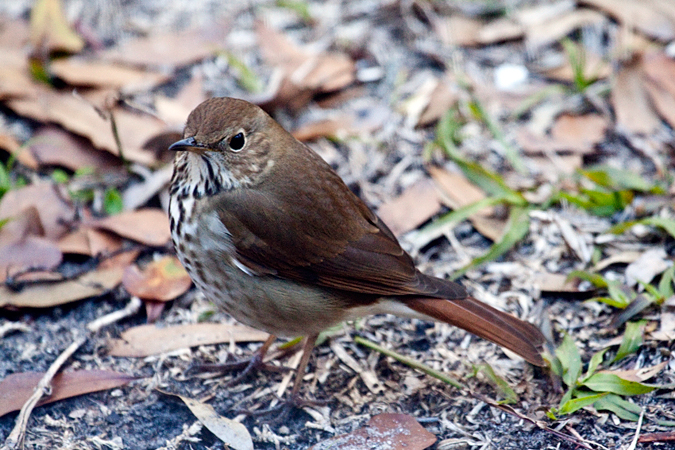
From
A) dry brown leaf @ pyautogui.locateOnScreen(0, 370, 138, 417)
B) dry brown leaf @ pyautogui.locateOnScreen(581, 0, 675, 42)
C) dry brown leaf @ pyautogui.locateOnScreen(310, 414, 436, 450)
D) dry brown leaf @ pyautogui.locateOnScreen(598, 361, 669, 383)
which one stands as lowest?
A: dry brown leaf @ pyautogui.locateOnScreen(310, 414, 436, 450)

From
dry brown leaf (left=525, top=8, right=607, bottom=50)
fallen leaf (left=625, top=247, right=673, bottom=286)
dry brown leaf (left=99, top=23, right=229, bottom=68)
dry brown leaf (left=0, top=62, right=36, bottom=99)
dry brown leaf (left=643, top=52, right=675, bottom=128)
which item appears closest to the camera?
fallen leaf (left=625, top=247, right=673, bottom=286)

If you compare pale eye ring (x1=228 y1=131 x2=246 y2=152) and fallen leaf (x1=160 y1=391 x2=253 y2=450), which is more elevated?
pale eye ring (x1=228 y1=131 x2=246 y2=152)

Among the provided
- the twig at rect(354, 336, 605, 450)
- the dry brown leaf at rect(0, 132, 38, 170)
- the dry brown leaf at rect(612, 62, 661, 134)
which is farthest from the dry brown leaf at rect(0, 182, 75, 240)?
the dry brown leaf at rect(612, 62, 661, 134)

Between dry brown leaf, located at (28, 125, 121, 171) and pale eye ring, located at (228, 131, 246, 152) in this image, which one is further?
dry brown leaf, located at (28, 125, 121, 171)

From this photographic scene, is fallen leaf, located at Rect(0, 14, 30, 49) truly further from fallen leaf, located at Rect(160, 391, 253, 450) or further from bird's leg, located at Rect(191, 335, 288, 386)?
fallen leaf, located at Rect(160, 391, 253, 450)

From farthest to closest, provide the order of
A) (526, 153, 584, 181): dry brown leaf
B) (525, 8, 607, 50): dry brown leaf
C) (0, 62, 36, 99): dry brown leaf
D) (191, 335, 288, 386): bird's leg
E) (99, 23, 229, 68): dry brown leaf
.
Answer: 1. (525, 8, 607, 50): dry brown leaf
2. (99, 23, 229, 68): dry brown leaf
3. (0, 62, 36, 99): dry brown leaf
4. (526, 153, 584, 181): dry brown leaf
5. (191, 335, 288, 386): bird's leg

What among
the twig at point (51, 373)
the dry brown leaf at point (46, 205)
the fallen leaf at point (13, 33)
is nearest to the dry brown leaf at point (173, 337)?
the twig at point (51, 373)

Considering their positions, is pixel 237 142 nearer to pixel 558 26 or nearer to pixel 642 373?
pixel 642 373

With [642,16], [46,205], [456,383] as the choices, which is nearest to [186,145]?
[46,205]
